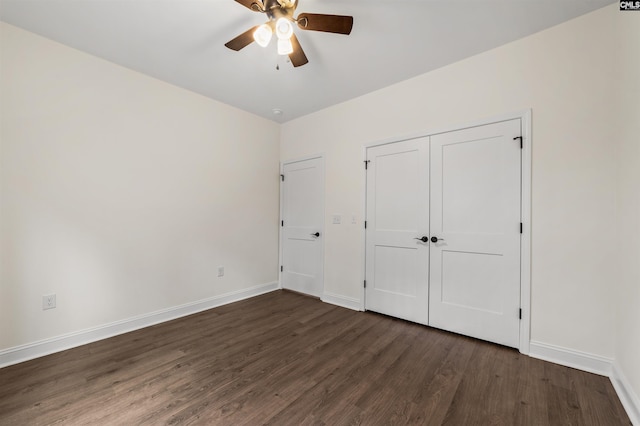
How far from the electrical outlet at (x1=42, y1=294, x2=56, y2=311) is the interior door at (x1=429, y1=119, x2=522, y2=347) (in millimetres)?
3667

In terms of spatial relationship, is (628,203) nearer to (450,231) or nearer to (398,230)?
(450,231)

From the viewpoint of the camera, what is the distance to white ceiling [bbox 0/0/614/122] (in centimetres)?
196

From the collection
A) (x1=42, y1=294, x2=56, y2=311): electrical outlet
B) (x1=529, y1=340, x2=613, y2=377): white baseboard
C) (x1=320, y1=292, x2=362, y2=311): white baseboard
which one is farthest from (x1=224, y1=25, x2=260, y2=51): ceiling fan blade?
(x1=529, y1=340, x2=613, y2=377): white baseboard

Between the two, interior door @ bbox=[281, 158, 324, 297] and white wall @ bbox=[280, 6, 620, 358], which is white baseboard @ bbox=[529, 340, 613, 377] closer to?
white wall @ bbox=[280, 6, 620, 358]

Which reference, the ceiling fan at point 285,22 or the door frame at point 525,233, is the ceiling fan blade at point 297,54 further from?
the door frame at point 525,233

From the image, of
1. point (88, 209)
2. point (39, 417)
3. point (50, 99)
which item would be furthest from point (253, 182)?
point (39, 417)

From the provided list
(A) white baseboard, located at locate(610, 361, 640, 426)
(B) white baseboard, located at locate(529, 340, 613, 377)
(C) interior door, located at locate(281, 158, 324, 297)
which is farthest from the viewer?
(C) interior door, located at locate(281, 158, 324, 297)

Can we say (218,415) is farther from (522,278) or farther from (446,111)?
(446,111)

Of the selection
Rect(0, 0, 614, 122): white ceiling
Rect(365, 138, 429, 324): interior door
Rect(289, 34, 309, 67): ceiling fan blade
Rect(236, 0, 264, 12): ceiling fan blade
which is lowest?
Rect(365, 138, 429, 324): interior door

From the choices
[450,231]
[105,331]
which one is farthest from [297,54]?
[105,331]

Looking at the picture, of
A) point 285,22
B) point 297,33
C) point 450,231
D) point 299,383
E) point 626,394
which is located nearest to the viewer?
point 626,394

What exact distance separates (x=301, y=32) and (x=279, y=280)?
3515mm

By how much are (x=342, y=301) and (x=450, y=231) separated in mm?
1685

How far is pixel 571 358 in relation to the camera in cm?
206
